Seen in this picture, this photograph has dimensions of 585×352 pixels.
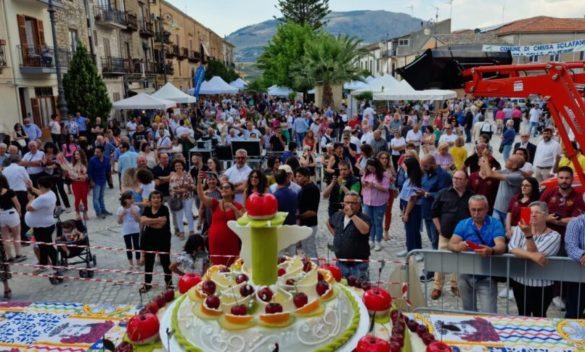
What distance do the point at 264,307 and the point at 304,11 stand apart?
170 feet

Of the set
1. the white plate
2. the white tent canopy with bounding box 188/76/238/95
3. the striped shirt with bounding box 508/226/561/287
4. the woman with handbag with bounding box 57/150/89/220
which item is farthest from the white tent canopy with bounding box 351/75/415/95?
the white plate

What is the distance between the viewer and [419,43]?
63.1 m

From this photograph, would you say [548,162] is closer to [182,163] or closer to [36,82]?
[182,163]

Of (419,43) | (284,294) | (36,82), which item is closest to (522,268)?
(284,294)

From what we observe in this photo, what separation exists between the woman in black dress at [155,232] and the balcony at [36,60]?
17.7 m

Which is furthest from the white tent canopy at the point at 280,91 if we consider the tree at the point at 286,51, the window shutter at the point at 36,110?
the window shutter at the point at 36,110

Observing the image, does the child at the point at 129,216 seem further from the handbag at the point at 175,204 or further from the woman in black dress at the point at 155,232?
the handbag at the point at 175,204

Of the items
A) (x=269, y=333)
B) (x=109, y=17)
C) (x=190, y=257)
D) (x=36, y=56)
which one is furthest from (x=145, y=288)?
(x=109, y=17)

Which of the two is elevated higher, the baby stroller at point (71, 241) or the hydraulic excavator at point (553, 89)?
the hydraulic excavator at point (553, 89)

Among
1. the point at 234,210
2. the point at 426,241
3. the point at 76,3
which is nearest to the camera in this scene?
the point at 234,210

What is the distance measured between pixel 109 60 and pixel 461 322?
103ft

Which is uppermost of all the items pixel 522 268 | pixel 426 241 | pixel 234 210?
pixel 234 210

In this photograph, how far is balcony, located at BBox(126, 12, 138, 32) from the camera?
115 ft

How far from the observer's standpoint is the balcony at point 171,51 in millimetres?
46525
